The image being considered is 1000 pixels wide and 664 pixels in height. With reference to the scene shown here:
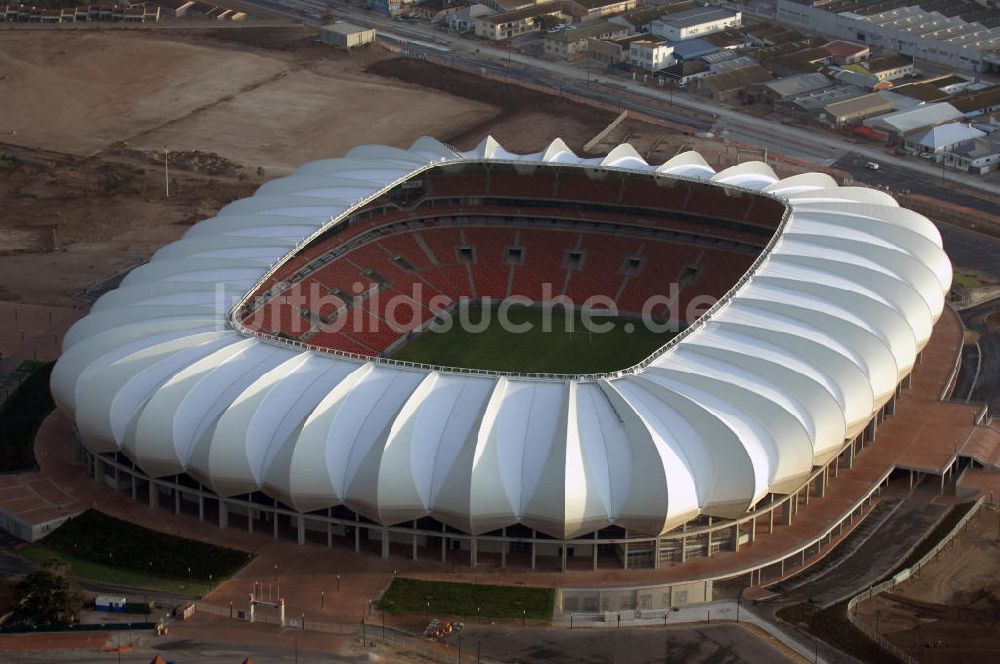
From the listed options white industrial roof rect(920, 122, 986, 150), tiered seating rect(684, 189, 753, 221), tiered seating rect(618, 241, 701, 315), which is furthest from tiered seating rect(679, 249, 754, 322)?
white industrial roof rect(920, 122, 986, 150)

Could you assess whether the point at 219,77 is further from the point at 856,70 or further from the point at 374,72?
the point at 856,70

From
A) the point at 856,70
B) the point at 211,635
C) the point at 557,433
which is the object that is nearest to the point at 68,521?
the point at 211,635

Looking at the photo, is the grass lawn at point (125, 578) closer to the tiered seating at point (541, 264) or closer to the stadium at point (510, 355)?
the stadium at point (510, 355)

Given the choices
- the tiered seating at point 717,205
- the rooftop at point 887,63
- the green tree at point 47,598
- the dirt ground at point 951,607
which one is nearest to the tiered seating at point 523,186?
the tiered seating at point 717,205

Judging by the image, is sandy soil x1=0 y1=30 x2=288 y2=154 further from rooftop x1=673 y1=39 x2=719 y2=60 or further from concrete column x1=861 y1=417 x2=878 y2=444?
concrete column x1=861 y1=417 x2=878 y2=444

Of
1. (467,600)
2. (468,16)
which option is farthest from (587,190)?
(468,16)

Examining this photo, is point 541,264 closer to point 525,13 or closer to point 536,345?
point 536,345
